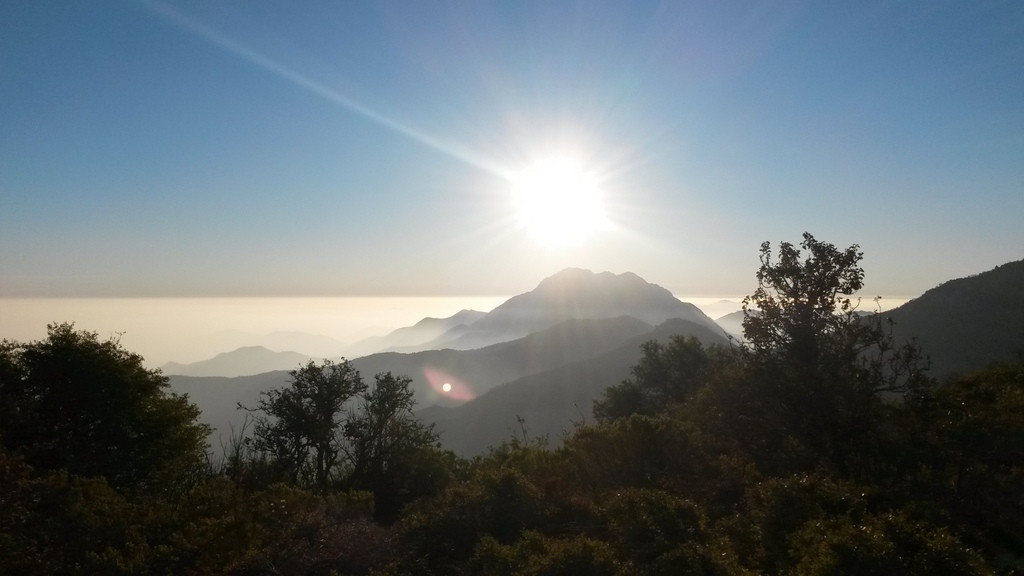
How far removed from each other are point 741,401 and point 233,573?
15.1 m

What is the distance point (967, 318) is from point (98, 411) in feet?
304

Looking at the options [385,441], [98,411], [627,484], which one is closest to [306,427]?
[385,441]

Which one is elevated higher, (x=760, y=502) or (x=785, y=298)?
(x=785, y=298)

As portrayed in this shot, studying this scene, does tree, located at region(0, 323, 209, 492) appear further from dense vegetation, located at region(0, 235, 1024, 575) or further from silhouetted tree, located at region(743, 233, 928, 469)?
silhouetted tree, located at region(743, 233, 928, 469)

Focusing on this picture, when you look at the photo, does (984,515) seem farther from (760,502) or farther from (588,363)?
(588,363)

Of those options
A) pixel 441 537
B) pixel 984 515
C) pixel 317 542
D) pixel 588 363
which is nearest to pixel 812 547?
pixel 984 515

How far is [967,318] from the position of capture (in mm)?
67812

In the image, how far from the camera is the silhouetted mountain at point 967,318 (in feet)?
194

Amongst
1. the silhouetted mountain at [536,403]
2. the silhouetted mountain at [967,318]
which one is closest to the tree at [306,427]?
the silhouetted mountain at [967,318]

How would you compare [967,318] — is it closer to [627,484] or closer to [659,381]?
[659,381]

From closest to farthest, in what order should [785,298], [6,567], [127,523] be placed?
[6,567], [127,523], [785,298]

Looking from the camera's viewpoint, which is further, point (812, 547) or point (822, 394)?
point (822, 394)

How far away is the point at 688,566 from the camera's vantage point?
7.18 m

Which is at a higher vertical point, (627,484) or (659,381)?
(659,381)
